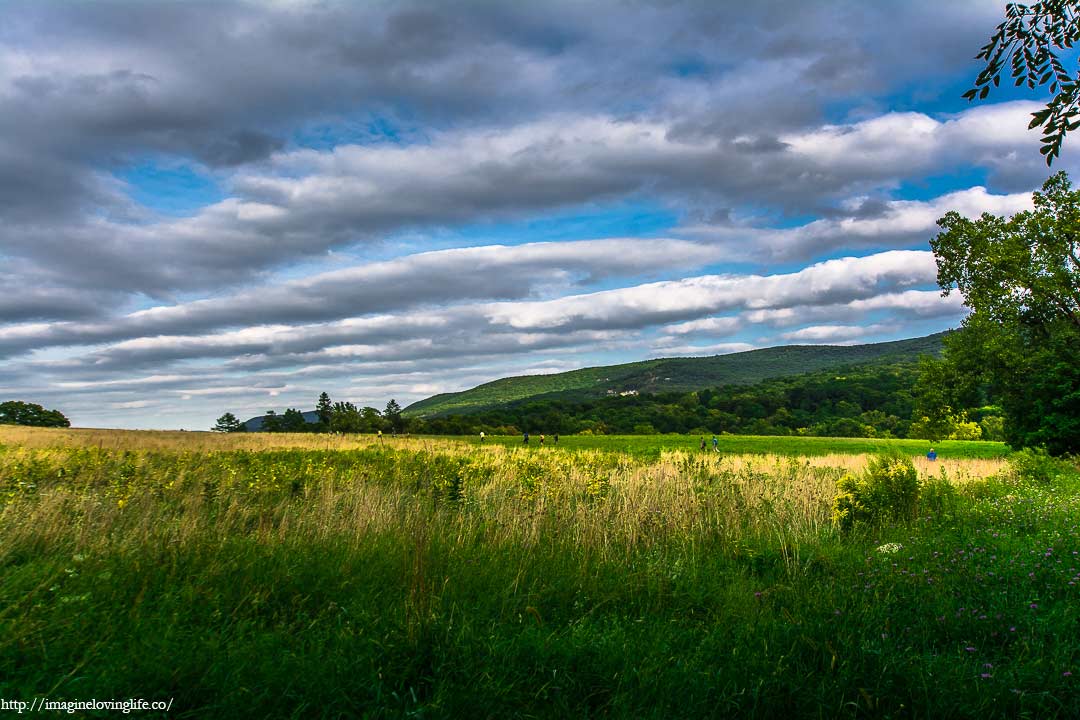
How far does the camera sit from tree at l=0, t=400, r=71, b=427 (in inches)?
3679

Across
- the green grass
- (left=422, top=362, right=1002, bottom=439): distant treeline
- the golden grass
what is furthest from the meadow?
(left=422, top=362, right=1002, bottom=439): distant treeline

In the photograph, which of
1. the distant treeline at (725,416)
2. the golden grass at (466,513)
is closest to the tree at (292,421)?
the distant treeline at (725,416)

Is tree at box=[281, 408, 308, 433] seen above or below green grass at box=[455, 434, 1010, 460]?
above

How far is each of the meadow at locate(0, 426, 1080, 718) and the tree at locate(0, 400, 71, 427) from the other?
369 ft

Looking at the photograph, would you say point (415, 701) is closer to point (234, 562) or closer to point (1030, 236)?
point (234, 562)

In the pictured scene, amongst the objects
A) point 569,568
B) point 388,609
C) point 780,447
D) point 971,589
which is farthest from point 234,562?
point 780,447

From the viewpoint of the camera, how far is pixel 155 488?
10.6m

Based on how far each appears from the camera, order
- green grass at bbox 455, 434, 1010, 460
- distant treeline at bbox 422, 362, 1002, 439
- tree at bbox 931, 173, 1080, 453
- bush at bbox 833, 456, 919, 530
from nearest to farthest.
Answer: bush at bbox 833, 456, 919, 530, tree at bbox 931, 173, 1080, 453, green grass at bbox 455, 434, 1010, 460, distant treeline at bbox 422, 362, 1002, 439

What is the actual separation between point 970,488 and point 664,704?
17.2 metres

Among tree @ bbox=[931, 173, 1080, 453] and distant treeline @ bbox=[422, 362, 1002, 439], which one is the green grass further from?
distant treeline @ bbox=[422, 362, 1002, 439]

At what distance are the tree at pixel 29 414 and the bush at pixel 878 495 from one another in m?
116

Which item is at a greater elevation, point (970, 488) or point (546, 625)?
point (546, 625)

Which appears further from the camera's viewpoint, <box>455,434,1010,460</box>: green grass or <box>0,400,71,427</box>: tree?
<box>0,400,71,427</box>: tree

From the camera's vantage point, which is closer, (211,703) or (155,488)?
(211,703)
